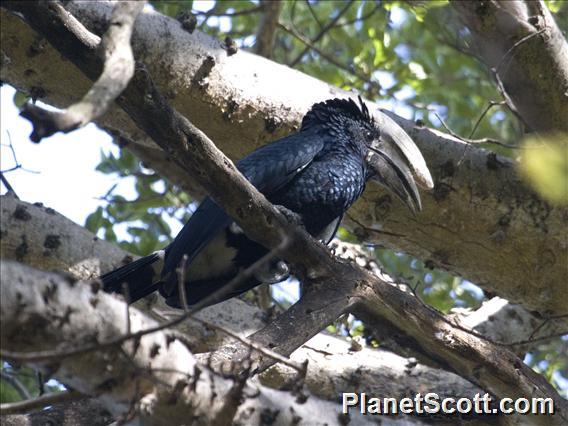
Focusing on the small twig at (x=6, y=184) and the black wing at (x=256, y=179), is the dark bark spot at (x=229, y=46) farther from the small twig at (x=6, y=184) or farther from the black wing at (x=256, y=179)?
the small twig at (x=6, y=184)

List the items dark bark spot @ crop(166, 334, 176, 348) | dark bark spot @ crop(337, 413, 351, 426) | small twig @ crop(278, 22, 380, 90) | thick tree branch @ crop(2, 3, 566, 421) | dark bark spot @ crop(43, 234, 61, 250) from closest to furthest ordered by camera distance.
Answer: dark bark spot @ crop(166, 334, 176, 348)
dark bark spot @ crop(337, 413, 351, 426)
thick tree branch @ crop(2, 3, 566, 421)
dark bark spot @ crop(43, 234, 61, 250)
small twig @ crop(278, 22, 380, 90)

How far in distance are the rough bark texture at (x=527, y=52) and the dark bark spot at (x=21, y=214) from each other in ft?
6.57

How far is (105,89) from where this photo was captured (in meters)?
2.25

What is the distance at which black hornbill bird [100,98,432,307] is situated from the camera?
3758 mm

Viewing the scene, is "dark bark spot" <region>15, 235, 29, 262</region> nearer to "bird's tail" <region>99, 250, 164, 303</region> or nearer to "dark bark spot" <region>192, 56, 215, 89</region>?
"bird's tail" <region>99, 250, 164, 303</region>

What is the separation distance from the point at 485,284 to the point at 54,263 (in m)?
Answer: 1.85

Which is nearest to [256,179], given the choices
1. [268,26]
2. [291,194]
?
[291,194]

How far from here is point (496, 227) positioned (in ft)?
14.2

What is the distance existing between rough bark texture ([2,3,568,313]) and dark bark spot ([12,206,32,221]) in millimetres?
474

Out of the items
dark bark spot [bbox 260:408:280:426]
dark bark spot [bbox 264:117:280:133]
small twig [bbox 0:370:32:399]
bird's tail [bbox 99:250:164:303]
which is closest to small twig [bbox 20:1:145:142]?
dark bark spot [bbox 260:408:280:426]

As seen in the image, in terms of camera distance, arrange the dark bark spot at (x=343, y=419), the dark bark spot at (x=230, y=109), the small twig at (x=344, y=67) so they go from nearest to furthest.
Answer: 1. the dark bark spot at (x=343, y=419)
2. the dark bark spot at (x=230, y=109)
3. the small twig at (x=344, y=67)

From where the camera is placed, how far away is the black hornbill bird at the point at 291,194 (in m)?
3.76

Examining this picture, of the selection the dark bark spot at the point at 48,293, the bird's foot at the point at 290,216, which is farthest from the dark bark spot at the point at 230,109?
the dark bark spot at the point at 48,293

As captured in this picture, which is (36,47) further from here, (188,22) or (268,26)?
(268,26)
